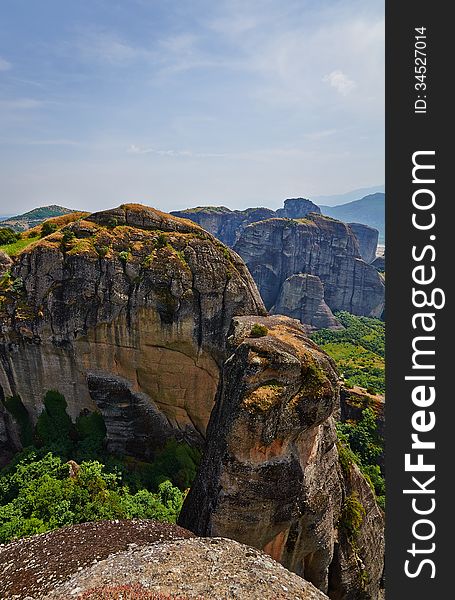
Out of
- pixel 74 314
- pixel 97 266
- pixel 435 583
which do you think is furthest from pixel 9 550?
pixel 97 266

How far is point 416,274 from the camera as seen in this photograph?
911cm

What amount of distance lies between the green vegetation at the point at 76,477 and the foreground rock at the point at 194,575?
880 cm

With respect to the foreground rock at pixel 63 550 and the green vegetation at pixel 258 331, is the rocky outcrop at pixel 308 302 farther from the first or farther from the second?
the foreground rock at pixel 63 550

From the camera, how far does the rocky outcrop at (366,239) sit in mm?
186500

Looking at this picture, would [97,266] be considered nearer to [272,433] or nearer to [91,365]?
[91,365]

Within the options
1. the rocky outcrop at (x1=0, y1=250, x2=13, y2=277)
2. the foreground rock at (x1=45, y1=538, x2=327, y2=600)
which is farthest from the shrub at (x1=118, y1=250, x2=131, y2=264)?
the foreground rock at (x1=45, y1=538, x2=327, y2=600)

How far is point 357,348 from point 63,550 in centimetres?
8284

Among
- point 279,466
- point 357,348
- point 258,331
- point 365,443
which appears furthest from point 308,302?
point 279,466

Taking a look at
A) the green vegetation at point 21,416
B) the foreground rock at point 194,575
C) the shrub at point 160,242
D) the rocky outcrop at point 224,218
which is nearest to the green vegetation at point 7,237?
the green vegetation at point 21,416

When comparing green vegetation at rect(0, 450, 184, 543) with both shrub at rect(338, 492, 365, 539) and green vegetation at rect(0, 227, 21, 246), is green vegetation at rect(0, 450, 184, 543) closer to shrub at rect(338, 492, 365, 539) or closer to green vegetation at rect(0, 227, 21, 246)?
shrub at rect(338, 492, 365, 539)

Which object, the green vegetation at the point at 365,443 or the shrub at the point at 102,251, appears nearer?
the shrub at the point at 102,251

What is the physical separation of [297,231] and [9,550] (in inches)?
4691

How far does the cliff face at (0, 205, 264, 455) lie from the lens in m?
28.1

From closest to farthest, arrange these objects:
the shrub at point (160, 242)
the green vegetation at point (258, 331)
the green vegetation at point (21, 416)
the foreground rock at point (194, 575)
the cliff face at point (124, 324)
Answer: the foreground rock at point (194, 575) < the green vegetation at point (258, 331) < the cliff face at point (124, 324) < the shrub at point (160, 242) < the green vegetation at point (21, 416)
